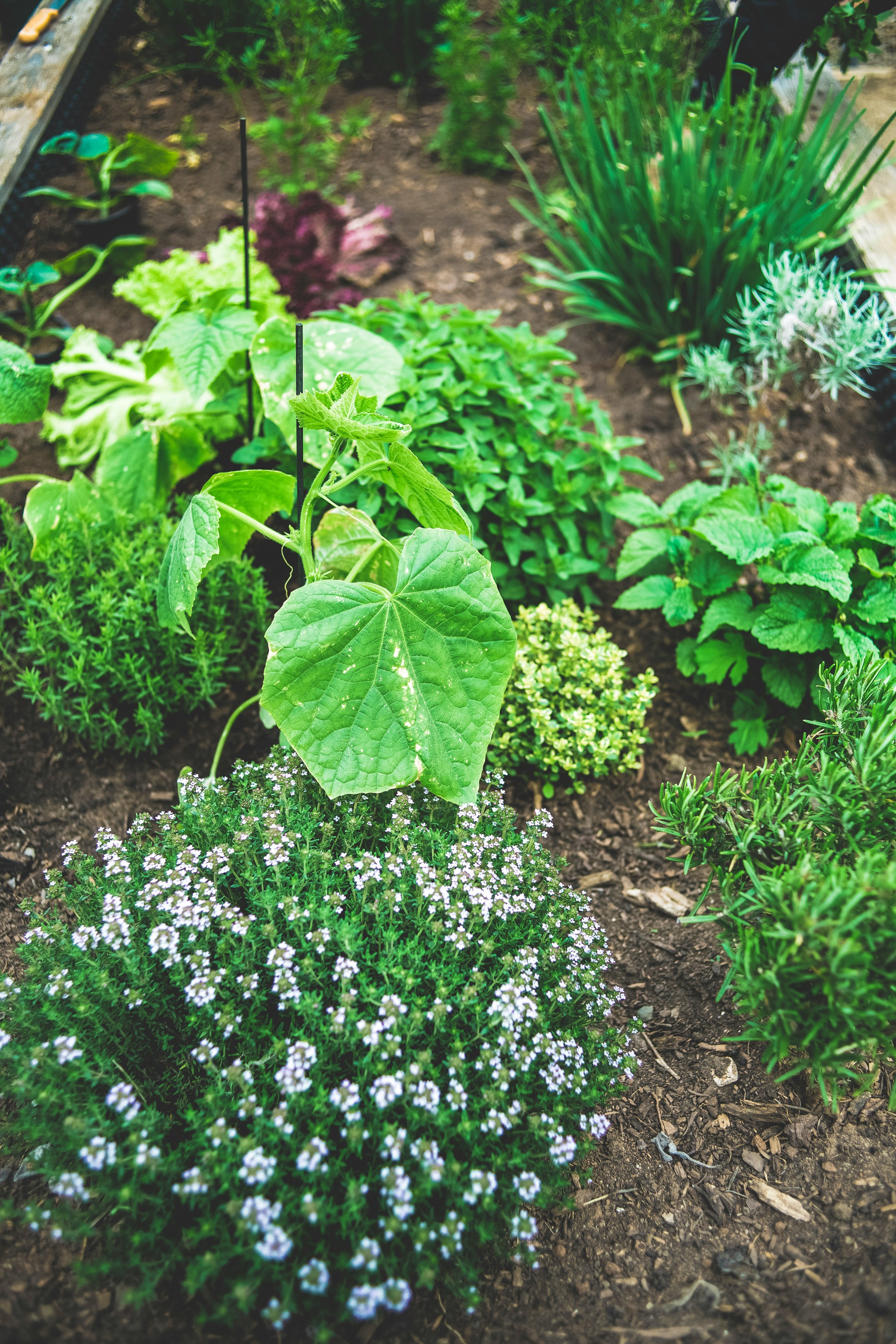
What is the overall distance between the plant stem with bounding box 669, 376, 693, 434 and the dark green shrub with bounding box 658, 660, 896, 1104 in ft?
5.73

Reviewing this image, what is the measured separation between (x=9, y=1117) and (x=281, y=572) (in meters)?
1.71

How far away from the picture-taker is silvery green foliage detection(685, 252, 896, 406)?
290 cm

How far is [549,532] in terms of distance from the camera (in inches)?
101

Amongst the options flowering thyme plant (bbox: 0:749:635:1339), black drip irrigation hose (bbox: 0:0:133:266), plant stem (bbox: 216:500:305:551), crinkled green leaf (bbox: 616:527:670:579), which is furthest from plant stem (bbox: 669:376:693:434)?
black drip irrigation hose (bbox: 0:0:133:266)

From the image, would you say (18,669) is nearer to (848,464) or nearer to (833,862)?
(833,862)

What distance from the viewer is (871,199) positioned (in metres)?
3.76

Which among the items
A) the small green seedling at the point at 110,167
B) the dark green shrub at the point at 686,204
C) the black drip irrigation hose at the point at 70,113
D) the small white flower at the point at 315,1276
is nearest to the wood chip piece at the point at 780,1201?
the small white flower at the point at 315,1276

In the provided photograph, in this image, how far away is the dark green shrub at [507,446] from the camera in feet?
7.99

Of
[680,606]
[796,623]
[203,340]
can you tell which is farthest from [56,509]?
[796,623]

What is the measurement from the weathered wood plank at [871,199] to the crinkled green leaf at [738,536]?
145cm

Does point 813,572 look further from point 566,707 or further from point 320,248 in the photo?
point 320,248

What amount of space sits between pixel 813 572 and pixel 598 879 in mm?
1069

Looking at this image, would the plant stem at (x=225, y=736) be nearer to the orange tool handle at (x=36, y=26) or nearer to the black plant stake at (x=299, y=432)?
the black plant stake at (x=299, y=432)

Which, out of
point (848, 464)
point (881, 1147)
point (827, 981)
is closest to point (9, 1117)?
point (827, 981)
